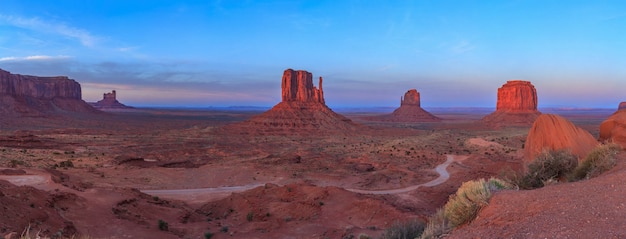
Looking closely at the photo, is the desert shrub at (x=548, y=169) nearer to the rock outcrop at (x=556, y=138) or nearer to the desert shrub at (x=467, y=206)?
the rock outcrop at (x=556, y=138)

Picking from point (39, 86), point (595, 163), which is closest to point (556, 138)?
point (595, 163)

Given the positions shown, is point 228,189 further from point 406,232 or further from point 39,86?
point 39,86

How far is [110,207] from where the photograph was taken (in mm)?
17266

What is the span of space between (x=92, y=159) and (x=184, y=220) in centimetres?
2574

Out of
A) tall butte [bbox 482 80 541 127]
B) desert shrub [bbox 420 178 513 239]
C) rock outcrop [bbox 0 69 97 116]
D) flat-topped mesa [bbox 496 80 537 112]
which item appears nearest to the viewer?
desert shrub [bbox 420 178 513 239]

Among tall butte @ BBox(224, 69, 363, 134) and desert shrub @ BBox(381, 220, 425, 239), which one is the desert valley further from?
tall butte @ BBox(224, 69, 363, 134)

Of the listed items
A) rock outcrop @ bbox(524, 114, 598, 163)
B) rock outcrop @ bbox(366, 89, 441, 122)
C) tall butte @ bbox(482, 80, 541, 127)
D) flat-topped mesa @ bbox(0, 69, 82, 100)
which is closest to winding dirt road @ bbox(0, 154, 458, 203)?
rock outcrop @ bbox(524, 114, 598, 163)

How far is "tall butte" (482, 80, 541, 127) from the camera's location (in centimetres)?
10431

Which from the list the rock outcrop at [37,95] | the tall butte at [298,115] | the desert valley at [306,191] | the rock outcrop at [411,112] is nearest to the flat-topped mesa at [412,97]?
the rock outcrop at [411,112]

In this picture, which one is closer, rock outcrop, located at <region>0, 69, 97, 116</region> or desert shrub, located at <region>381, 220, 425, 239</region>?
desert shrub, located at <region>381, 220, 425, 239</region>

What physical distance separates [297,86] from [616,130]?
261 ft

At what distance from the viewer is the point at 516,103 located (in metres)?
109

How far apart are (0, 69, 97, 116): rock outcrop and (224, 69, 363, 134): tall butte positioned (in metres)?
59.7

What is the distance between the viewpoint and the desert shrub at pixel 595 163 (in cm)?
982
